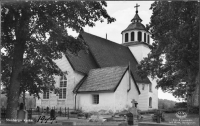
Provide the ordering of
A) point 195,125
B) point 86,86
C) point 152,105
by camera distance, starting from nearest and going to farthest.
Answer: point 195,125 < point 86,86 < point 152,105

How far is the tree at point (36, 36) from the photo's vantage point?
14977 millimetres

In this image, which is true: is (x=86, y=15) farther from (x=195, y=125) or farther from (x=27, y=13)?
(x=195, y=125)

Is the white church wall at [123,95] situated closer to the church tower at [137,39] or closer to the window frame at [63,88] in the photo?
the window frame at [63,88]

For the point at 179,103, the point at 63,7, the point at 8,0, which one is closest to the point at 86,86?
the point at 179,103

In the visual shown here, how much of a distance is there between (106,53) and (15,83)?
2221 centimetres

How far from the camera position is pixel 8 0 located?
1345 centimetres

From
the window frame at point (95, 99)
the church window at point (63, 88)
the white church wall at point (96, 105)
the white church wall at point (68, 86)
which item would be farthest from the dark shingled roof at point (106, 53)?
the white church wall at point (96, 105)

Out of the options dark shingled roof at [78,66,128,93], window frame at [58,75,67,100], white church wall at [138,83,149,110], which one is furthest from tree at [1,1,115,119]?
white church wall at [138,83,149,110]

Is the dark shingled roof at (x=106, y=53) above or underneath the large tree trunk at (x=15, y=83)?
above

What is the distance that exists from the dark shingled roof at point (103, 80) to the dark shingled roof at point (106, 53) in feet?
12.8

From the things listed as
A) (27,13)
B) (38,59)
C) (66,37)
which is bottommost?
(38,59)

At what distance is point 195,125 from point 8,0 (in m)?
11.0

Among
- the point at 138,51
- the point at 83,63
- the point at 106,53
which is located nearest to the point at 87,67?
the point at 83,63

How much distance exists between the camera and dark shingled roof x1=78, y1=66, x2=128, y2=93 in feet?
90.2
